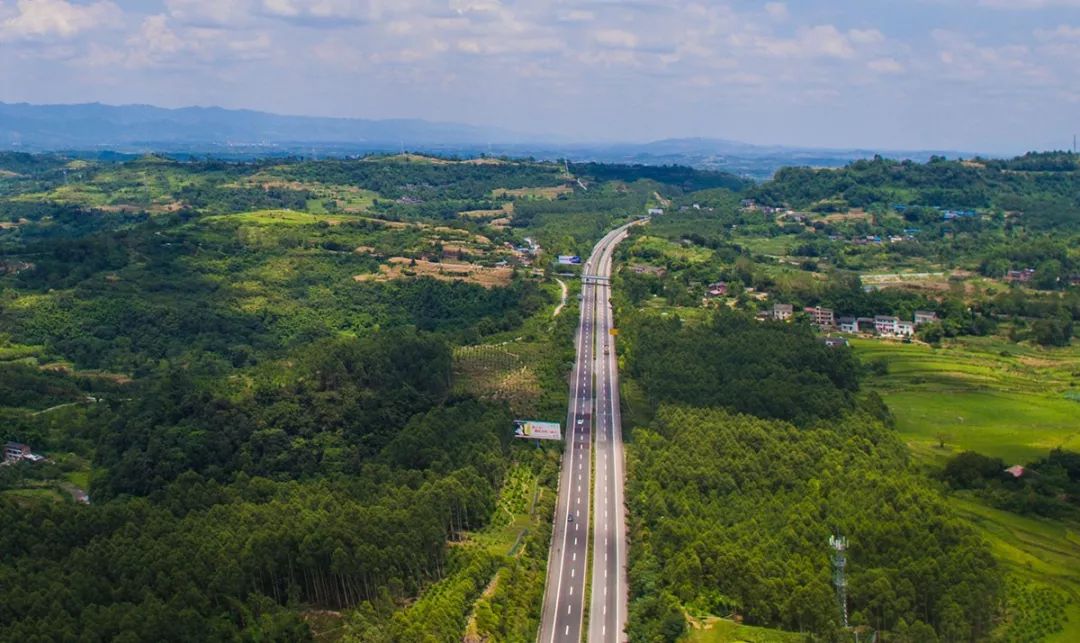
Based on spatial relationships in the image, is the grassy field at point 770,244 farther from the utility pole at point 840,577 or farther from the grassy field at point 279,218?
the utility pole at point 840,577

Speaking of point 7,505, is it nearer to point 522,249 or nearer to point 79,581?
point 79,581

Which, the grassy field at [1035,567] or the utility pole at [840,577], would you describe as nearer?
the utility pole at [840,577]

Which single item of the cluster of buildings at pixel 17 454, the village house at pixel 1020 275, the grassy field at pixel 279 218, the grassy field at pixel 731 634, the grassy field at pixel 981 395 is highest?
the grassy field at pixel 279 218

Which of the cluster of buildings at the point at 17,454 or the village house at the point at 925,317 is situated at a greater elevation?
the village house at the point at 925,317

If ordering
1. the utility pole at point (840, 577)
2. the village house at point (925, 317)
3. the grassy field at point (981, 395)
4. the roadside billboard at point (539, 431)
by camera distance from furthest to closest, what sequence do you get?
the village house at point (925, 317) → the grassy field at point (981, 395) → the roadside billboard at point (539, 431) → the utility pole at point (840, 577)

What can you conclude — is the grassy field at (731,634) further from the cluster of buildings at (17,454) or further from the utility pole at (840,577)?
the cluster of buildings at (17,454)

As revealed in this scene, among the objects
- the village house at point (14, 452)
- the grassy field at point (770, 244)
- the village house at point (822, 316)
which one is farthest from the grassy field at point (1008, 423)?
the village house at point (14, 452)

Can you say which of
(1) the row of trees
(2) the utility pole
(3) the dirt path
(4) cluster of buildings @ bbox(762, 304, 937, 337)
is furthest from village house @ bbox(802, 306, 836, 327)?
(2) the utility pole

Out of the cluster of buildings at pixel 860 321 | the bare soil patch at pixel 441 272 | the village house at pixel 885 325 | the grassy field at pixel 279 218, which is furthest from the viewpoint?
the grassy field at pixel 279 218
